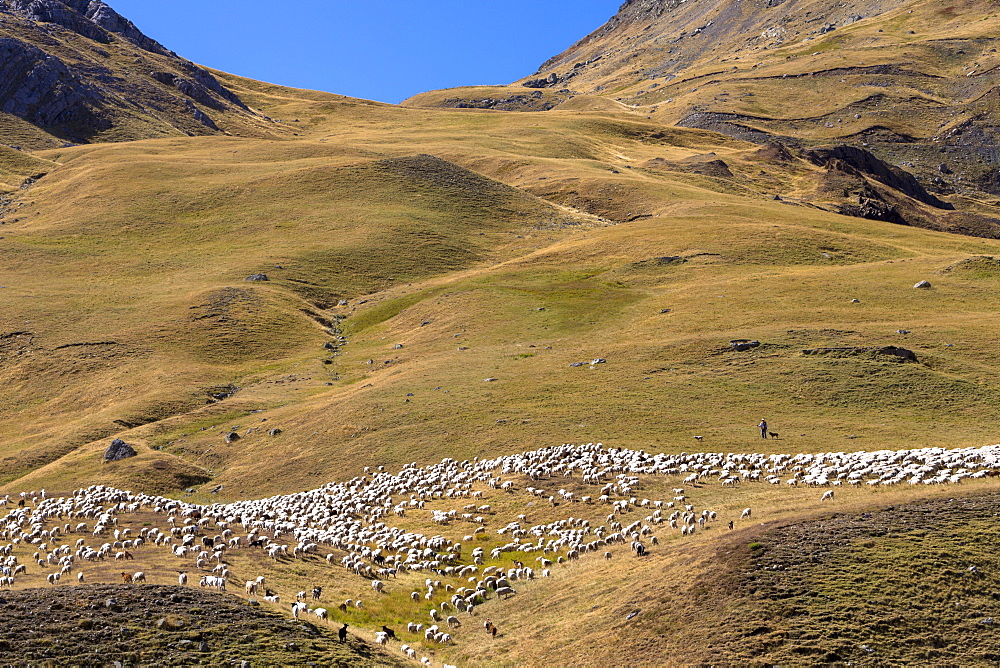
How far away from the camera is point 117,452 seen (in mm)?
54094

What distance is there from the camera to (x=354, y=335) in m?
89.5

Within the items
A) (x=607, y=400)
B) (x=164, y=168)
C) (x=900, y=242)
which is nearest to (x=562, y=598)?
(x=607, y=400)

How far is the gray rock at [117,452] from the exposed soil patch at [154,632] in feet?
99.5

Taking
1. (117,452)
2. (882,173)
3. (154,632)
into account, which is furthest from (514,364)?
(882,173)

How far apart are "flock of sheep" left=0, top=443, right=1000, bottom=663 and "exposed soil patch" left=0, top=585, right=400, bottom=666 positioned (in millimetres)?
1875

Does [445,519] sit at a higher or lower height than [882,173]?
lower

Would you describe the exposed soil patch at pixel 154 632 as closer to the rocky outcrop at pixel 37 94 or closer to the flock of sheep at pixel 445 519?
the flock of sheep at pixel 445 519

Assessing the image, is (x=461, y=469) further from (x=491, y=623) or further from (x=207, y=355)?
(x=207, y=355)

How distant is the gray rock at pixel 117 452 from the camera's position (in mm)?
53750

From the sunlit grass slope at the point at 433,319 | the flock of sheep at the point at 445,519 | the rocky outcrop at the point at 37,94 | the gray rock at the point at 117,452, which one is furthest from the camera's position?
the rocky outcrop at the point at 37,94

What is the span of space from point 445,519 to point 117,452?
25.4 metres

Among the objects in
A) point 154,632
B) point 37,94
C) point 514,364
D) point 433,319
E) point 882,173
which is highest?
point 37,94

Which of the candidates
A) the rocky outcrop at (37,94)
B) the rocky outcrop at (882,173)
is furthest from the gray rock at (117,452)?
the rocky outcrop at (37,94)

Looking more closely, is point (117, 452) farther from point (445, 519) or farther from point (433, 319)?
point (433, 319)
